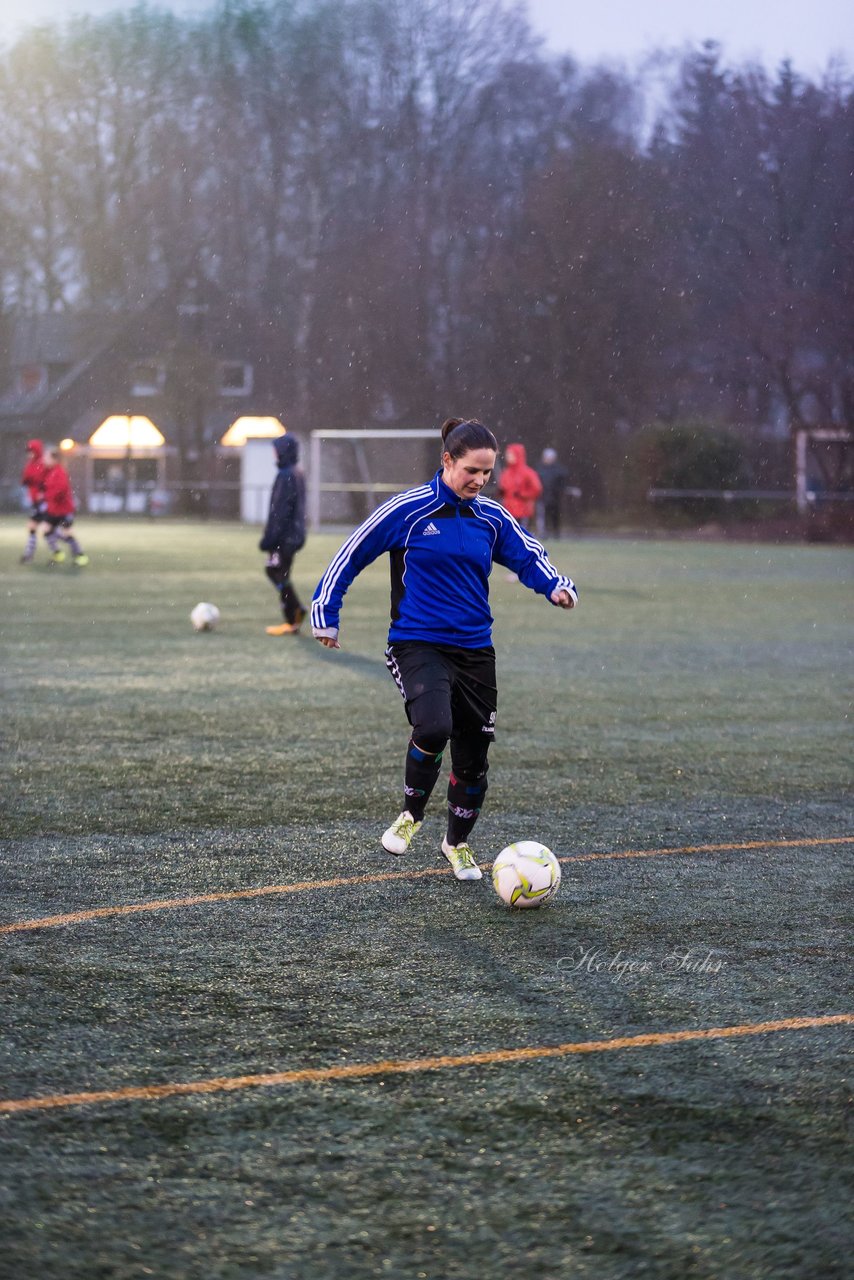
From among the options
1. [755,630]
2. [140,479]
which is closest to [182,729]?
[755,630]

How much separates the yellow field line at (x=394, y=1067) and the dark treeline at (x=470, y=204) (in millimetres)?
39787

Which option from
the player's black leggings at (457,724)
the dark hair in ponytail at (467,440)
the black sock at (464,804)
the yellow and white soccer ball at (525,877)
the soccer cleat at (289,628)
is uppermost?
the dark hair in ponytail at (467,440)

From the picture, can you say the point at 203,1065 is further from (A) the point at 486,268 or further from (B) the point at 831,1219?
(A) the point at 486,268

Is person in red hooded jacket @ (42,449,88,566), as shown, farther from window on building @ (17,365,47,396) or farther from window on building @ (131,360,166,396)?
window on building @ (17,365,47,396)

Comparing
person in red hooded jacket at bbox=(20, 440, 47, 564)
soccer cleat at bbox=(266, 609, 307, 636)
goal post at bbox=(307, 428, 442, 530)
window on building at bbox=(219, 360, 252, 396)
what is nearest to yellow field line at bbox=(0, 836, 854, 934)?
soccer cleat at bbox=(266, 609, 307, 636)

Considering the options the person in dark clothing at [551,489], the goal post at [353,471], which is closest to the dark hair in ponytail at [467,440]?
the person in dark clothing at [551,489]

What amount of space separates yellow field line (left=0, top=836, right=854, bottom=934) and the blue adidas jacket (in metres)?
0.89

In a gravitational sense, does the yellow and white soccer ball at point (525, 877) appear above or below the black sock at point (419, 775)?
below

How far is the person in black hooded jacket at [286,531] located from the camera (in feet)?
50.5

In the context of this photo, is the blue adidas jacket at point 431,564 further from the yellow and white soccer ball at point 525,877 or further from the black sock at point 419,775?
the yellow and white soccer ball at point 525,877

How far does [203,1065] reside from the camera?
400 cm

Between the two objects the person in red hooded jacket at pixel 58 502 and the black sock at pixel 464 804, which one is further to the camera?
the person in red hooded jacket at pixel 58 502

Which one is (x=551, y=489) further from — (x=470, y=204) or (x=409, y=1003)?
(x=409, y=1003)

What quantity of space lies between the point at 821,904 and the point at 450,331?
1851 inches
